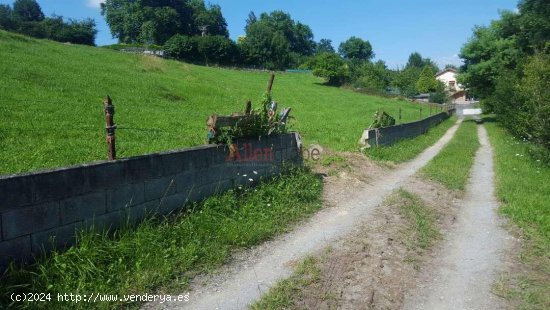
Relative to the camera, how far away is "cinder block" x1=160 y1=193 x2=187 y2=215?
6235mm

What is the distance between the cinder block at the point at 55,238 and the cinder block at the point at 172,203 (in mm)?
1387

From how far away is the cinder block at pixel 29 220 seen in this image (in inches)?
169

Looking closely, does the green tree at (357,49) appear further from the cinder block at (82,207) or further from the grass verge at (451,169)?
the cinder block at (82,207)

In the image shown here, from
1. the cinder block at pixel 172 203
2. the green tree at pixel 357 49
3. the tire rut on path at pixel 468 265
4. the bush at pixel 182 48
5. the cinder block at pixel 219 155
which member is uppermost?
the green tree at pixel 357 49

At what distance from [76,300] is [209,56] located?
222ft

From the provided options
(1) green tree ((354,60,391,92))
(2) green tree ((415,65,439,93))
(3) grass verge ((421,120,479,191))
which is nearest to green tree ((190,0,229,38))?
(1) green tree ((354,60,391,92))

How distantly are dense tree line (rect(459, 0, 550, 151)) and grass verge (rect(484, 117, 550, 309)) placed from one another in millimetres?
2344

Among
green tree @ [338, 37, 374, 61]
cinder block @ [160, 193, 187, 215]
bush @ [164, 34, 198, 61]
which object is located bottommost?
cinder block @ [160, 193, 187, 215]

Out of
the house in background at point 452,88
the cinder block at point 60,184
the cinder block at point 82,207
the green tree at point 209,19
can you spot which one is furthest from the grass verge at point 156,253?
the green tree at point 209,19

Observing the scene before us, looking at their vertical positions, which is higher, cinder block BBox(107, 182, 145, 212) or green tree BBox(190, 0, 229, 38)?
green tree BBox(190, 0, 229, 38)

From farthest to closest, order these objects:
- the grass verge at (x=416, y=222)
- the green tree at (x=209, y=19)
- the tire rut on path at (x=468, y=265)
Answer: the green tree at (x=209, y=19) → the grass verge at (x=416, y=222) → the tire rut on path at (x=468, y=265)

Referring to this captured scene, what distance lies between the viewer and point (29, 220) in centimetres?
446

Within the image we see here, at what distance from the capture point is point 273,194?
26.5 ft

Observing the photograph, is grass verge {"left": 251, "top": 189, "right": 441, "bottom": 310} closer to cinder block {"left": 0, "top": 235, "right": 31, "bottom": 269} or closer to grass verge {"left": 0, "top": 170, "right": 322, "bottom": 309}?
grass verge {"left": 0, "top": 170, "right": 322, "bottom": 309}
